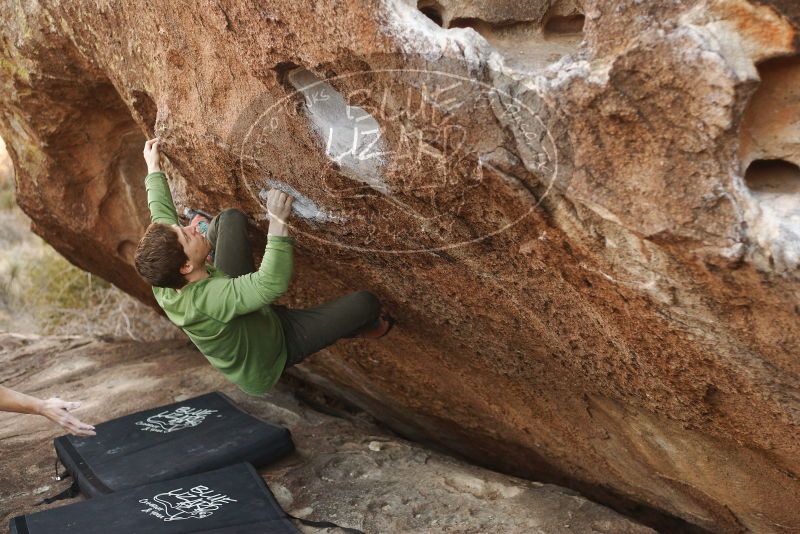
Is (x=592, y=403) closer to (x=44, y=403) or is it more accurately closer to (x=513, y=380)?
(x=513, y=380)

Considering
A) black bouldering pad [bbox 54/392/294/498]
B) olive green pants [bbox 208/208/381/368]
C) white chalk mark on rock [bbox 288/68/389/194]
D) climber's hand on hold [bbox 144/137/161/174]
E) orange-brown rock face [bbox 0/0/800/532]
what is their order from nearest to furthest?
orange-brown rock face [bbox 0/0/800/532] → white chalk mark on rock [bbox 288/68/389/194] → climber's hand on hold [bbox 144/137/161/174] → olive green pants [bbox 208/208/381/368] → black bouldering pad [bbox 54/392/294/498]

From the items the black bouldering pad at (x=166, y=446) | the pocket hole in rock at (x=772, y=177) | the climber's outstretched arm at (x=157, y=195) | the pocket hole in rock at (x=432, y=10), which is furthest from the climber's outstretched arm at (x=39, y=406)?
the pocket hole in rock at (x=772, y=177)

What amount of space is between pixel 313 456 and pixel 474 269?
1.31m

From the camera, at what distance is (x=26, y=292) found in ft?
26.0

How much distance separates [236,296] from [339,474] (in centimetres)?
103

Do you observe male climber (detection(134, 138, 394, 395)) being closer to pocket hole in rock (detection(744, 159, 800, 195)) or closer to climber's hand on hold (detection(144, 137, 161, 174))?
climber's hand on hold (detection(144, 137, 161, 174))

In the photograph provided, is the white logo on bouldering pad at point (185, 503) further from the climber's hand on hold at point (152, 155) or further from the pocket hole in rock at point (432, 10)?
the pocket hole in rock at point (432, 10)

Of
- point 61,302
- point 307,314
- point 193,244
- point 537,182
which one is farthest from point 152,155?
point 61,302

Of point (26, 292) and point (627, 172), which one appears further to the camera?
point (26, 292)

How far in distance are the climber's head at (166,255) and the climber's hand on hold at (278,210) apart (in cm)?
28

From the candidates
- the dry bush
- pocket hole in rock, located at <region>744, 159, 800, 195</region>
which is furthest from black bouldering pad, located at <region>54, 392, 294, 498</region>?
pocket hole in rock, located at <region>744, 159, 800, 195</region>

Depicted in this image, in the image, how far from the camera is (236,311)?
2.59 m

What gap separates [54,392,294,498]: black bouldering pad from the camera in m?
3.16

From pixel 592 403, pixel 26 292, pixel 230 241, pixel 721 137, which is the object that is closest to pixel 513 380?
pixel 592 403
